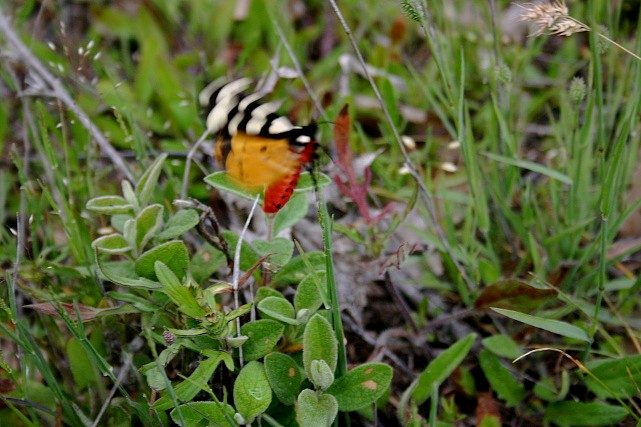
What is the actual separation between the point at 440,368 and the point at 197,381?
679 mm

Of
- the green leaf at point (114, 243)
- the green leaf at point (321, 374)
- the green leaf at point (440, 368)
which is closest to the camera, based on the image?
the green leaf at point (321, 374)

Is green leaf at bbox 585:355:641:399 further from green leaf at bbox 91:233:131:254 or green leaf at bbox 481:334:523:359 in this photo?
green leaf at bbox 91:233:131:254

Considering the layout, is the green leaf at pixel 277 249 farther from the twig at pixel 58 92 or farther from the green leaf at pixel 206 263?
the twig at pixel 58 92

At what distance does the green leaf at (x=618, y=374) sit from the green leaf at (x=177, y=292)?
42.6 inches

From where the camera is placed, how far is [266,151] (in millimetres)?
1727

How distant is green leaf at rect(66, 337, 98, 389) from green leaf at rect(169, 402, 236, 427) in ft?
1.50

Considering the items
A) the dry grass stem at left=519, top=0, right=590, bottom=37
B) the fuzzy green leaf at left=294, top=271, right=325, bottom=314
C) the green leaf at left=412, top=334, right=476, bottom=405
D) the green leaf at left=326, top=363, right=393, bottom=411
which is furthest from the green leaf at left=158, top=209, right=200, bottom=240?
the dry grass stem at left=519, top=0, right=590, bottom=37

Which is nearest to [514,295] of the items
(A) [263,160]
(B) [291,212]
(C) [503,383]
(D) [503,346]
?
(D) [503,346]

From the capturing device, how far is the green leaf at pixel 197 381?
1.47 metres

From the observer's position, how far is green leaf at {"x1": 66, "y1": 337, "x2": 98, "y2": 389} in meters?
1.81

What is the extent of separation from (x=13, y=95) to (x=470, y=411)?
7.42 ft

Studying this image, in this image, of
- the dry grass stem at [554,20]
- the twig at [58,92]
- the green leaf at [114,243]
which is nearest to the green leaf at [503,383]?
the dry grass stem at [554,20]

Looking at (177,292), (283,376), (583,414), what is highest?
(177,292)

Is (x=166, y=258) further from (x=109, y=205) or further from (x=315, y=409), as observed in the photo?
(x=315, y=409)
